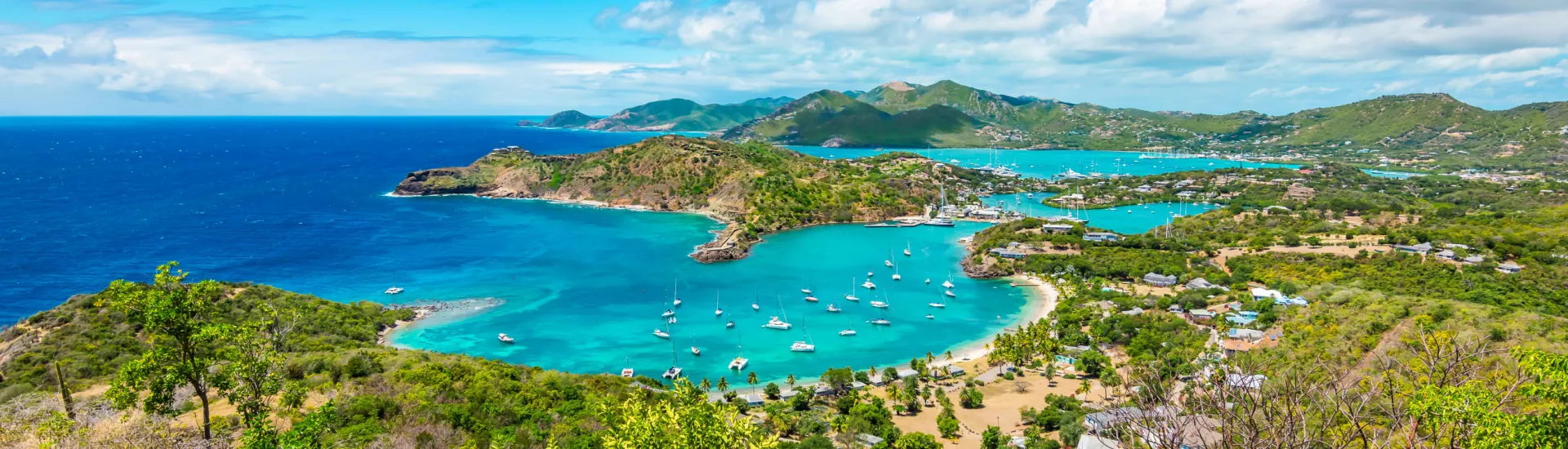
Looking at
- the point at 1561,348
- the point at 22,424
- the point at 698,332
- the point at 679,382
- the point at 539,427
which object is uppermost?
the point at 679,382

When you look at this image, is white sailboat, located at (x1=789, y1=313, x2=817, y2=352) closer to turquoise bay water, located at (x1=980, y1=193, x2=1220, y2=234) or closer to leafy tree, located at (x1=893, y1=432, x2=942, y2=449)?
leafy tree, located at (x1=893, y1=432, x2=942, y2=449)

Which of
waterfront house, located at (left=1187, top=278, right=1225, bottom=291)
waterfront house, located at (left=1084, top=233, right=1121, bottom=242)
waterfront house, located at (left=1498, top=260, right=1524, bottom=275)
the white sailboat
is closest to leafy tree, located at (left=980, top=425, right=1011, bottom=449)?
the white sailboat

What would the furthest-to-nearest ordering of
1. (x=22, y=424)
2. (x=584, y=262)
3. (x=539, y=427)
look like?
(x=584, y=262) < (x=539, y=427) < (x=22, y=424)

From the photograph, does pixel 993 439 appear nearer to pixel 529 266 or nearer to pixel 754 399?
pixel 754 399

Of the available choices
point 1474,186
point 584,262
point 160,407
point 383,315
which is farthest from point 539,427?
point 1474,186

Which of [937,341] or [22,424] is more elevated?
[22,424]

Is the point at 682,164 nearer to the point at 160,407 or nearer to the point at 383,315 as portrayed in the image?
the point at 383,315

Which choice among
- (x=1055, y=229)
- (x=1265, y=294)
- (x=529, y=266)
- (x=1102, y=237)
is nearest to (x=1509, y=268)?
(x=1265, y=294)
